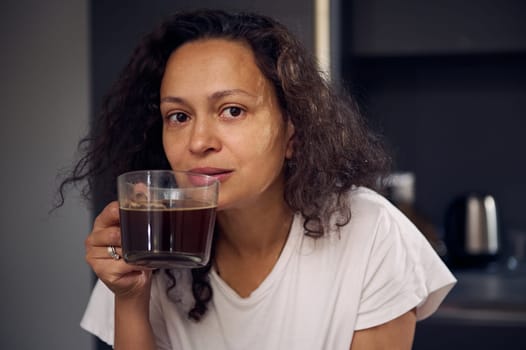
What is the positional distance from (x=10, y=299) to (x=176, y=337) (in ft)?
1.21

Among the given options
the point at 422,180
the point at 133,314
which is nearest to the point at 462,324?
the point at 422,180

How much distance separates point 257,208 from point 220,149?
0.25m

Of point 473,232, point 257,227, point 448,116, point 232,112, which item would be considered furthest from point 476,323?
point 232,112

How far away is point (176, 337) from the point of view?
62.9 inches

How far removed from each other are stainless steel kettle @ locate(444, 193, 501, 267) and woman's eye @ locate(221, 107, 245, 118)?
1704 mm

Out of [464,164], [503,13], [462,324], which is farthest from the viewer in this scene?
[464,164]

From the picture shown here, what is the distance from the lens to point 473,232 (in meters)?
2.89

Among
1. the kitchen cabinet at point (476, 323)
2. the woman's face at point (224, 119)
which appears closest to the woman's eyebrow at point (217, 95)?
the woman's face at point (224, 119)

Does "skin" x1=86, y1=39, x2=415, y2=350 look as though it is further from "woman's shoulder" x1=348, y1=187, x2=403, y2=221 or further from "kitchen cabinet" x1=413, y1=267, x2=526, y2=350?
"kitchen cabinet" x1=413, y1=267, x2=526, y2=350

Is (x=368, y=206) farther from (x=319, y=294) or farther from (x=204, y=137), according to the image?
(x=204, y=137)

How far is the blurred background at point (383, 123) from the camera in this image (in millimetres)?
1669

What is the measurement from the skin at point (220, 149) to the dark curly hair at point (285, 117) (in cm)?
4

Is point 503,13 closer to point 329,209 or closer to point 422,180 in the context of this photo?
point 422,180

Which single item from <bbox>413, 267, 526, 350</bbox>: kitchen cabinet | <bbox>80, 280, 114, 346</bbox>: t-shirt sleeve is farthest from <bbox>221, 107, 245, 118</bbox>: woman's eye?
<bbox>413, 267, 526, 350</bbox>: kitchen cabinet
